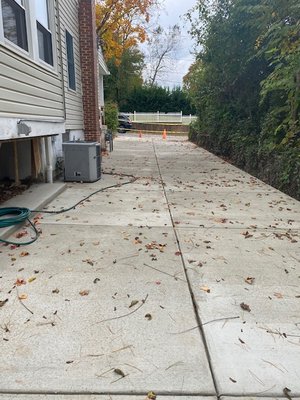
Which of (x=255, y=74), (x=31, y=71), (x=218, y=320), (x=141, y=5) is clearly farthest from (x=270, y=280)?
(x=141, y=5)

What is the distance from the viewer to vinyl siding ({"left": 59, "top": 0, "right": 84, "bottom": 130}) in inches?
315

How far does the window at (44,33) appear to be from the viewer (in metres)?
6.15

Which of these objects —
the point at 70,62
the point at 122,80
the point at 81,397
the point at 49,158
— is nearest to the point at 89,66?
the point at 70,62

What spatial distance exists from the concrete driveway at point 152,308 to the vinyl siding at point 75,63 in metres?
4.15

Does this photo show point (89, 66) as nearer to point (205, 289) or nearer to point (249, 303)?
point (205, 289)

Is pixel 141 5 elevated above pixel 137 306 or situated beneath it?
elevated above

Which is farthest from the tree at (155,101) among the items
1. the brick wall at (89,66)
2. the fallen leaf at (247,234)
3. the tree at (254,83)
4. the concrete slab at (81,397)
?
the concrete slab at (81,397)

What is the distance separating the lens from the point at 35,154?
6.58m

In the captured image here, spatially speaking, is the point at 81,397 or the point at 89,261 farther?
the point at 89,261

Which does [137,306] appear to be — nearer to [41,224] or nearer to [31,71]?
[41,224]

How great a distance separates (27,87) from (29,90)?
8cm

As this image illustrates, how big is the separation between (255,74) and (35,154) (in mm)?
6897

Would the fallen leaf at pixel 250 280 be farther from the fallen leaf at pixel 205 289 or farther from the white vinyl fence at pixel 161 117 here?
the white vinyl fence at pixel 161 117

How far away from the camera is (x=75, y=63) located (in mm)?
9570
